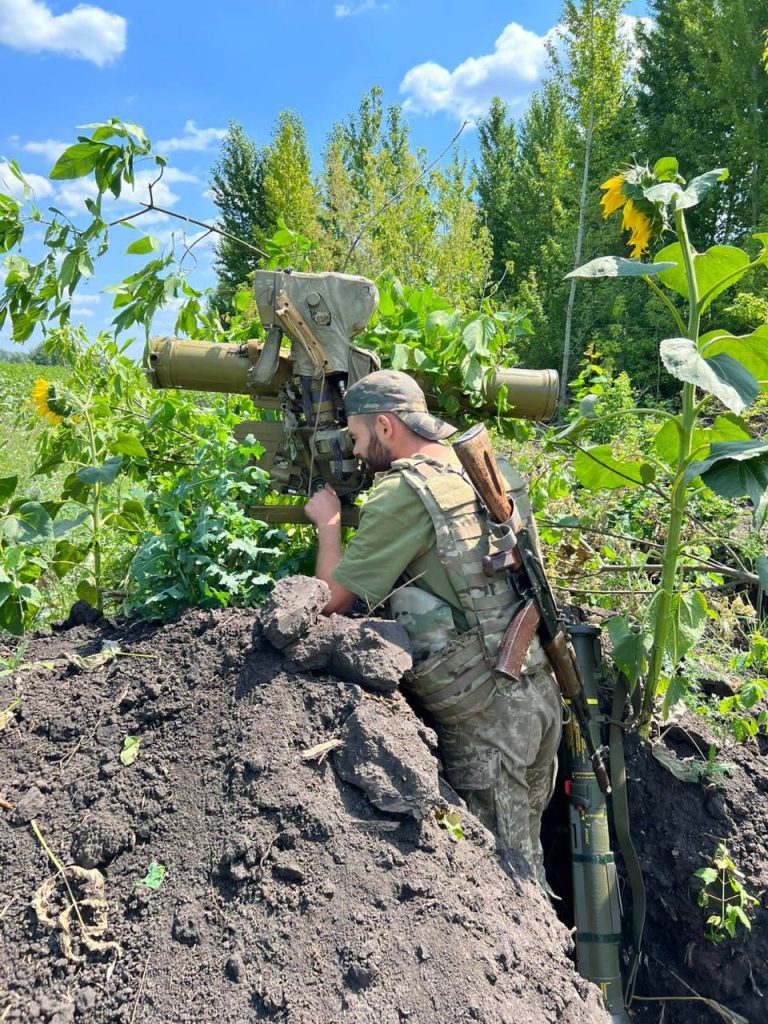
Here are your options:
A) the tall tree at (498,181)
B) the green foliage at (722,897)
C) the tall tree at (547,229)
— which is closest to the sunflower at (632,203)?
the green foliage at (722,897)

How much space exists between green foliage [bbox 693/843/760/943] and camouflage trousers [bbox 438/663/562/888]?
675mm

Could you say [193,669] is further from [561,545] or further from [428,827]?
[561,545]

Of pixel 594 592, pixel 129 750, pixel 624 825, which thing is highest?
pixel 594 592

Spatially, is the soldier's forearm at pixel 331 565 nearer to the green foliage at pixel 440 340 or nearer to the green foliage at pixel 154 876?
the green foliage at pixel 440 340

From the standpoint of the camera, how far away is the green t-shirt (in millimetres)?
2691

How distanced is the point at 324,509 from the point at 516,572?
34.8 inches

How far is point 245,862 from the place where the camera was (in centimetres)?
198

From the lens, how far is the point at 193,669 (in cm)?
252

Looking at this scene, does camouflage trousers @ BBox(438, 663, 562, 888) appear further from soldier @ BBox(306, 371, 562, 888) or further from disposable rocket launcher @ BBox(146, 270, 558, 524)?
disposable rocket launcher @ BBox(146, 270, 558, 524)

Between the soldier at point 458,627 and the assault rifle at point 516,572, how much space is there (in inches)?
2.2

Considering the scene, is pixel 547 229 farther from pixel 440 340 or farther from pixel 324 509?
pixel 324 509

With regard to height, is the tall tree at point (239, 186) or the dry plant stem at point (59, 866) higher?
the tall tree at point (239, 186)

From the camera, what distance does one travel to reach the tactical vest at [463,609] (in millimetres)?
2658

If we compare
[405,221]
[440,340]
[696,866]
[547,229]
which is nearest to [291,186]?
[405,221]
